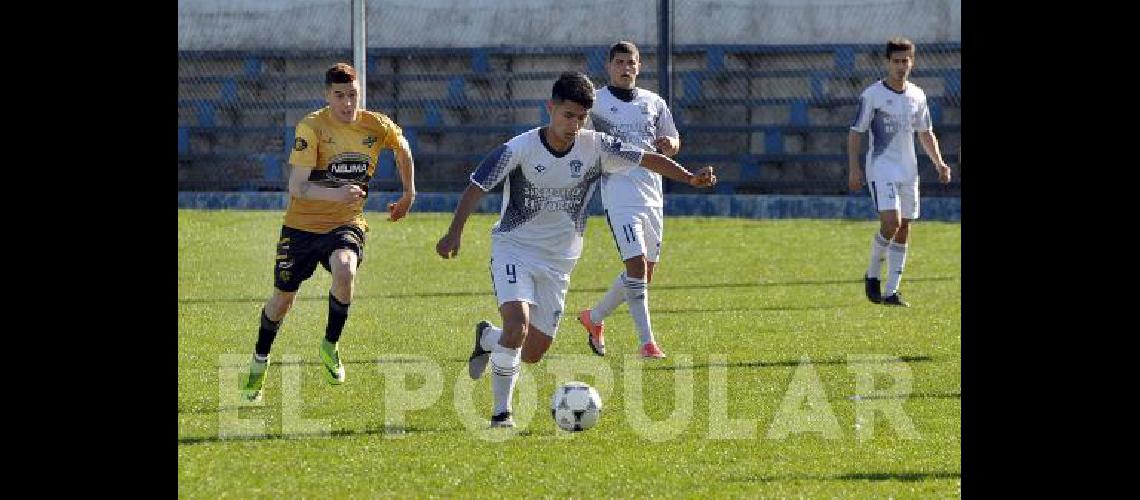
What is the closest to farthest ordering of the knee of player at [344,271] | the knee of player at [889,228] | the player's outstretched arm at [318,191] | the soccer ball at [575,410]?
the soccer ball at [575,410] < the player's outstretched arm at [318,191] < the knee of player at [344,271] < the knee of player at [889,228]

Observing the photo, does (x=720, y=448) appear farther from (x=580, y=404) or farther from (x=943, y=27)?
(x=943, y=27)

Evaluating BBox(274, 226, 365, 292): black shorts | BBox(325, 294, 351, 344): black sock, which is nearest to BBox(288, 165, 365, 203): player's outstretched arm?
BBox(274, 226, 365, 292): black shorts

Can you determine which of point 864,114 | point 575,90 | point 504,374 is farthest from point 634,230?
point 864,114

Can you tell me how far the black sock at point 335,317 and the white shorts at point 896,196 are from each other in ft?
21.2

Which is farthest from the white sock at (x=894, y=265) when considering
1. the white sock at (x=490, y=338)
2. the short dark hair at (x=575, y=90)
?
the short dark hair at (x=575, y=90)

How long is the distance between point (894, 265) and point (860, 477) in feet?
26.5

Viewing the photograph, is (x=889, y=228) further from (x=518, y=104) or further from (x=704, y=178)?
(x=518, y=104)

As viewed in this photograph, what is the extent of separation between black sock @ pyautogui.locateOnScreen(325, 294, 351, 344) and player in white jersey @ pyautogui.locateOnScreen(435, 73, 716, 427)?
1256 millimetres

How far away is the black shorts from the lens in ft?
35.6

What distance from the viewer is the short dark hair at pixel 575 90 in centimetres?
948

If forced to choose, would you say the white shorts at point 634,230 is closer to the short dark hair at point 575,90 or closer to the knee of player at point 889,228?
the short dark hair at point 575,90

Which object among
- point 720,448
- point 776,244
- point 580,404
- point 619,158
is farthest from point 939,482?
point 776,244

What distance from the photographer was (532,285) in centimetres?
998
